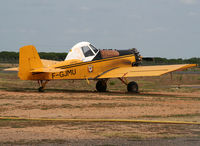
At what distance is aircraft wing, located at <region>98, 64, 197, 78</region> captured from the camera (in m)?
20.7

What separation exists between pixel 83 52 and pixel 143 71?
3763 mm

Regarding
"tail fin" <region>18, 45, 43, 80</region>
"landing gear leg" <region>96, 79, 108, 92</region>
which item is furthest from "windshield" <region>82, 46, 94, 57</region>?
"tail fin" <region>18, 45, 43, 80</region>

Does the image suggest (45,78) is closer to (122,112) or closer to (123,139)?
(122,112)

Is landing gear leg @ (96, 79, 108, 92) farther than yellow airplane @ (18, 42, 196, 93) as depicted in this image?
Yes

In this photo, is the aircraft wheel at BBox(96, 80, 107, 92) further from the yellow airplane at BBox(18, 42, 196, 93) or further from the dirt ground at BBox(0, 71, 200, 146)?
the dirt ground at BBox(0, 71, 200, 146)

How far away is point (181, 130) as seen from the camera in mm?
9453

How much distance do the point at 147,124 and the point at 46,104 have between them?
572 cm

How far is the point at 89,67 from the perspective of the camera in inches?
880

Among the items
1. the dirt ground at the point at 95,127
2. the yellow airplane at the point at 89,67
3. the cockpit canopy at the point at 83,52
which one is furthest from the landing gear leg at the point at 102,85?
the dirt ground at the point at 95,127

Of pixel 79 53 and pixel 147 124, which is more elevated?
pixel 79 53

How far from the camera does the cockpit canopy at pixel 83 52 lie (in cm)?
2214

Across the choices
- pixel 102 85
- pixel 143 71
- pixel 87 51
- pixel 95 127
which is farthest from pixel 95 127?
pixel 102 85

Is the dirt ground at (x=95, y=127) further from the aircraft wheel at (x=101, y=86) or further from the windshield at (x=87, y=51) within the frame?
the aircraft wheel at (x=101, y=86)

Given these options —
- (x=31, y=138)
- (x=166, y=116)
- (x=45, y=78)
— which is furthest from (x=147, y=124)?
(x=45, y=78)
